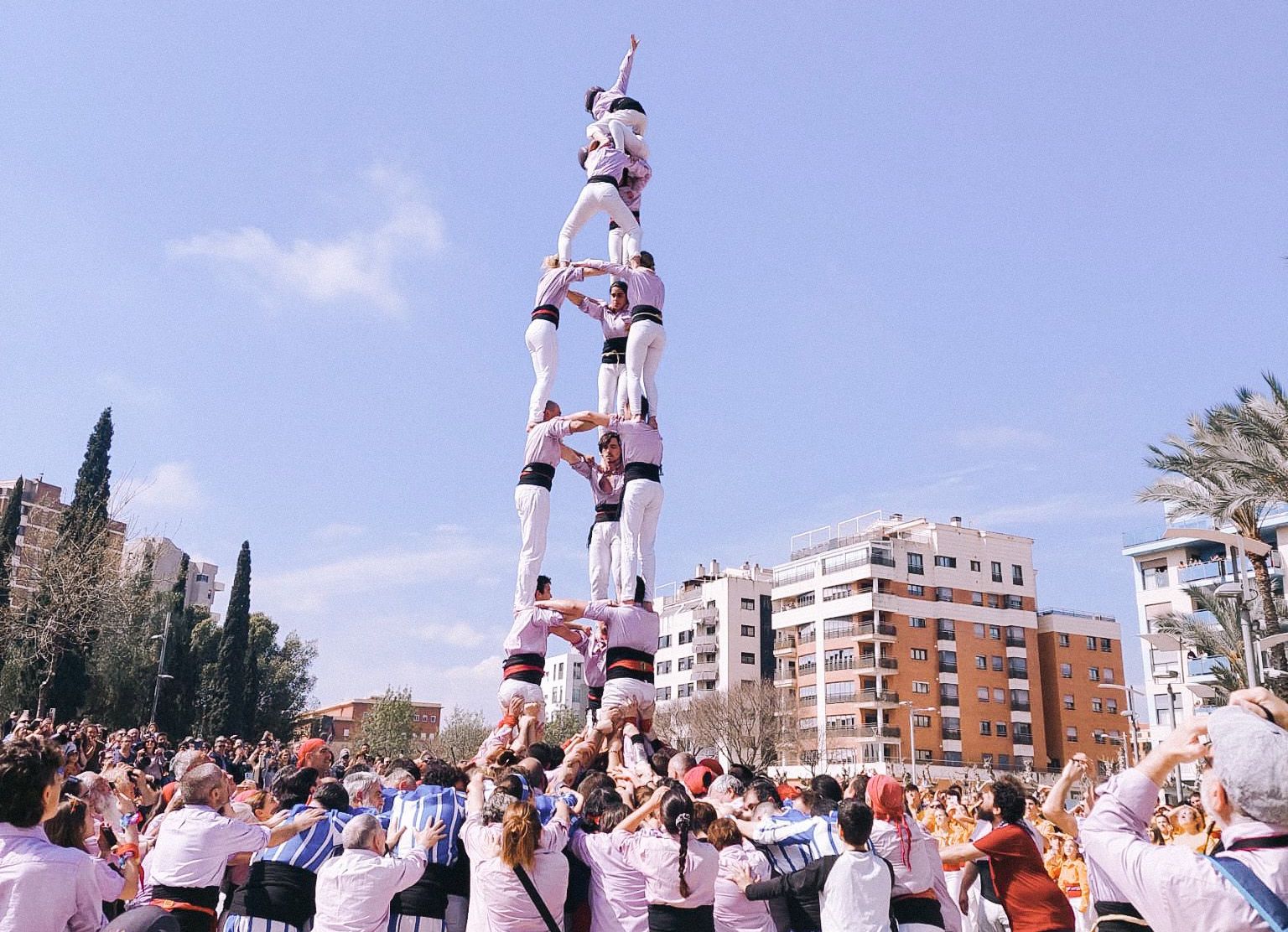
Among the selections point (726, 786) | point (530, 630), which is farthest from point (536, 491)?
point (726, 786)

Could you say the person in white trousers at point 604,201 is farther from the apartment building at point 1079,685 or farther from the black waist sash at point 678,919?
the apartment building at point 1079,685

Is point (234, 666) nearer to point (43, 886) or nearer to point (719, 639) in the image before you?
point (719, 639)

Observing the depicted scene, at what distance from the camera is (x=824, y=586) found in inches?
2677

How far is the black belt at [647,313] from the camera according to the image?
16672mm

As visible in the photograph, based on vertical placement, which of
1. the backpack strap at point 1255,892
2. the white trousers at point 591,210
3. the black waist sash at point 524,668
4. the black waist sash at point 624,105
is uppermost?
the black waist sash at point 624,105

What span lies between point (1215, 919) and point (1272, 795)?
16.3 inches

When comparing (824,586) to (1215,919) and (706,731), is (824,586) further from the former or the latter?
(1215,919)

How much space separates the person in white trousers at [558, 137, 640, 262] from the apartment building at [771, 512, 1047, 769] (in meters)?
48.0

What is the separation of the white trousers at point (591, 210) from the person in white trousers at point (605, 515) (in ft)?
11.8

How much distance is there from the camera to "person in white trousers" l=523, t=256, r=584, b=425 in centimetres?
1673

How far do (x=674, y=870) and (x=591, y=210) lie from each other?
13215 mm

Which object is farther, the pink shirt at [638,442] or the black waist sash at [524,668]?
the pink shirt at [638,442]

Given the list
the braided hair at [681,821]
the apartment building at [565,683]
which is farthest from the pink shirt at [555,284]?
the apartment building at [565,683]

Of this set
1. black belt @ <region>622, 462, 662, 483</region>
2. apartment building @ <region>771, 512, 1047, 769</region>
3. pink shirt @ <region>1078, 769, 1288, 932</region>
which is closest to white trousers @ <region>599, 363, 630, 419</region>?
black belt @ <region>622, 462, 662, 483</region>
